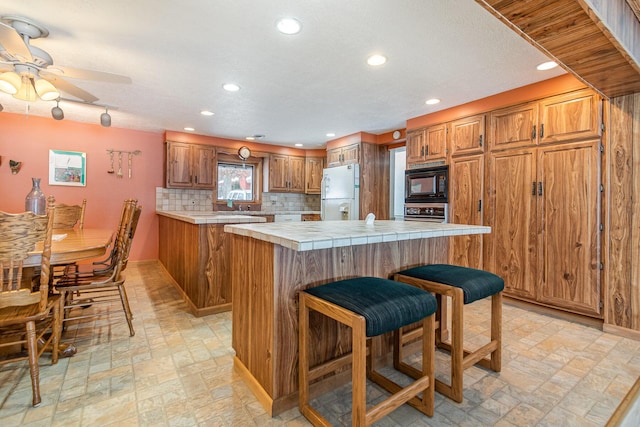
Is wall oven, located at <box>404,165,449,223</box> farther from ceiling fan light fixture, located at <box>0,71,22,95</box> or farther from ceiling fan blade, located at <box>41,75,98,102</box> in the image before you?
ceiling fan light fixture, located at <box>0,71,22,95</box>

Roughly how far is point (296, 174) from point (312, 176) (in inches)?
14.2

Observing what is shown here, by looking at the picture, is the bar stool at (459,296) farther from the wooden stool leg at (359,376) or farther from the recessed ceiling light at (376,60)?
the recessed ceiling light at (376,60)

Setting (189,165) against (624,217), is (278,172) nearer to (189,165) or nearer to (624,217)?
(189,165)

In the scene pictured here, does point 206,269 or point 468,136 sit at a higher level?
point 468,136

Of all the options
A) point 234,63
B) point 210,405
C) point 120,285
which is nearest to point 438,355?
point 210,405

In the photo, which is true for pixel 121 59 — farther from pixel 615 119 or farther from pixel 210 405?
pixel 615 119

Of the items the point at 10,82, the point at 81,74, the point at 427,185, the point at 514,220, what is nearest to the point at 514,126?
the point at 514,220

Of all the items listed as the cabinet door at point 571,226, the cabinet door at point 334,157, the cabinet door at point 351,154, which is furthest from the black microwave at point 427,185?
the cabinet door at point 334,157

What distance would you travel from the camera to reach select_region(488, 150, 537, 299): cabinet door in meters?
2.88

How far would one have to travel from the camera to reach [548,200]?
276 centimetres

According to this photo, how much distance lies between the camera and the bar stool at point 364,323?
1163mm

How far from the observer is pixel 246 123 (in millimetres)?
4430

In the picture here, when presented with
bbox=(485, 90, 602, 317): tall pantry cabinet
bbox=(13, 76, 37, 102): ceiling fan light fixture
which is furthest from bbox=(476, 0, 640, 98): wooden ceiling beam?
bbox=(13, 76, 37, 102): ceiling fan light fixture

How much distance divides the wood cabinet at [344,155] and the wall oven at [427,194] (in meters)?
1.21
